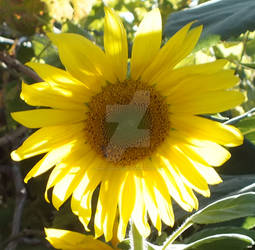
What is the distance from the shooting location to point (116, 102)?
3.26ft

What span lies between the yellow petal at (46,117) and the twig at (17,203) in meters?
0.55

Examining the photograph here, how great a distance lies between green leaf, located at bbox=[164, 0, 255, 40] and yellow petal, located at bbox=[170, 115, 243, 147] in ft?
0.62

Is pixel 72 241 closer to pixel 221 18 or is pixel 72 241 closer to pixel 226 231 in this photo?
pixel 226 231

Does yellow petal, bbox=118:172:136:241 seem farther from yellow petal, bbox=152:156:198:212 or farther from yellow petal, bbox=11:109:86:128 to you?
yellow petal, bbox=11:109:86:128

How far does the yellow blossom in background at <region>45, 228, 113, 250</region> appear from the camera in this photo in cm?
95

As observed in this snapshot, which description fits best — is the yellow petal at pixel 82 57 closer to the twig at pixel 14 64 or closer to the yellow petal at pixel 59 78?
the yellow petal at pixel 59 78

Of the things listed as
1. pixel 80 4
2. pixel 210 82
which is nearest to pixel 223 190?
pixel 210 82

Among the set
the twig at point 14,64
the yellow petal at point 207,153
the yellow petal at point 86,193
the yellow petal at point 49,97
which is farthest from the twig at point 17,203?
the yellow petal at point 207,153

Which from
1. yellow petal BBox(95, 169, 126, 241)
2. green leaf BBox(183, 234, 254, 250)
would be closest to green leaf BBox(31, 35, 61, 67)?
yellow petal BBox(95, 169, 126, 241)

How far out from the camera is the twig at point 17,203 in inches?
54.6

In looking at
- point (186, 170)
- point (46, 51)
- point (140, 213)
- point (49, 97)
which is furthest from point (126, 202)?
point (46, 51)

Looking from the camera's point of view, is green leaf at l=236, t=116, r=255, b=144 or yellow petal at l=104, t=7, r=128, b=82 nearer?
yellow petal at l=104, t=7, r=128, b=82

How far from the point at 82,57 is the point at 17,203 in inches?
31.1

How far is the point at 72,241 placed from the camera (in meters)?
0.95
